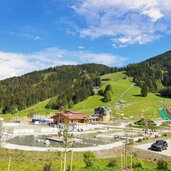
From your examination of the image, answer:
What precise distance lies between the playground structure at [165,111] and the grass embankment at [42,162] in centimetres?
8540

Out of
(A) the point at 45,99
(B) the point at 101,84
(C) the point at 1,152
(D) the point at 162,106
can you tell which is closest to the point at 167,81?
(B) the point at 101,84

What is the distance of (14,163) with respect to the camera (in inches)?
1433

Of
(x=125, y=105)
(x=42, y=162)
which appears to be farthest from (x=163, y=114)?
(x=42, y=162)

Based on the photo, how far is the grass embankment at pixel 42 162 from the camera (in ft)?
108

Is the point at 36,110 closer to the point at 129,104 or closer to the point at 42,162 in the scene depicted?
the point at 129,104

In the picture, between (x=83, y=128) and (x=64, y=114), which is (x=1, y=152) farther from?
(x=64, y=114)

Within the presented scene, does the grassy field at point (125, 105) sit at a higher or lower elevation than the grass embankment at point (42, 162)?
higher

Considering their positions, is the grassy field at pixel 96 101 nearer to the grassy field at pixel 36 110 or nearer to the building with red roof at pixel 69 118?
the grassy field at pixel 36 110

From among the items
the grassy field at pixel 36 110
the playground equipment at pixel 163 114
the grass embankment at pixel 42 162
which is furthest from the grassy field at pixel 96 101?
the grass embankment at pixel 42 162

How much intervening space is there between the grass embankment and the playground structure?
8540cm

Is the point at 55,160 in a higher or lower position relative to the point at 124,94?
lower

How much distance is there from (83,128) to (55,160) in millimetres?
49196

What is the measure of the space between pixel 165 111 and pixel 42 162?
10257 centimetres

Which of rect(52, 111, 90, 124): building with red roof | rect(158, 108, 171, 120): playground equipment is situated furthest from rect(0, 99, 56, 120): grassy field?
rect(158, 108, 171, 120): playground equipment
